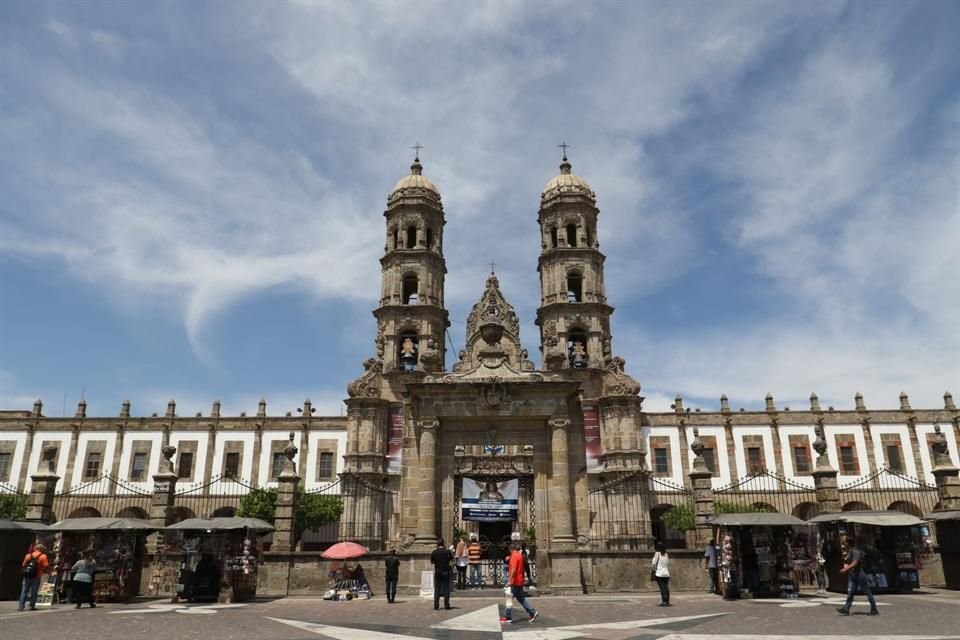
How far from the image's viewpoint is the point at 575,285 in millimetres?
48375

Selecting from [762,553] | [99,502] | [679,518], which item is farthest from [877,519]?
[99,502]

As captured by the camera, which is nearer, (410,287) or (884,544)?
(884,544)

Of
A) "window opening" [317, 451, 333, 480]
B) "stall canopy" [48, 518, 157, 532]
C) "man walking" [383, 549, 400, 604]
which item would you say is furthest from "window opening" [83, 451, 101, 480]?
"man walking" [383, 549, 400, 604]

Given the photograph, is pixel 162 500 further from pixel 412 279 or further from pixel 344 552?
pixel 412 279

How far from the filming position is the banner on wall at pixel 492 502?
71.1 feet

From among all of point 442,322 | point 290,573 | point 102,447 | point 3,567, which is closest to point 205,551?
point 290,573

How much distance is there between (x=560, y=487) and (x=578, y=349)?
2475cm

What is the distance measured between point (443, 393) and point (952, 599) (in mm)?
14957

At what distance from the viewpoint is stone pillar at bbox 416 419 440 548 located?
21.2 m

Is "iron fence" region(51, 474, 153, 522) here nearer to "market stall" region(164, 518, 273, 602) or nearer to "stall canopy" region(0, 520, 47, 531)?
"stall canopy" region(0, 520, 47, 531)

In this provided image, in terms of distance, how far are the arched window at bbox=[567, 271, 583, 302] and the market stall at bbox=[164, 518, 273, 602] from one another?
3240 centimetres

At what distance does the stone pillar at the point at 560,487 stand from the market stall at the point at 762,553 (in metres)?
Answer: 4.50

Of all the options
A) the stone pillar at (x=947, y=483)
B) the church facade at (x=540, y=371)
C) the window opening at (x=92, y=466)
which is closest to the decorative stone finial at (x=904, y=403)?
the church facade at (x=540, y=371)

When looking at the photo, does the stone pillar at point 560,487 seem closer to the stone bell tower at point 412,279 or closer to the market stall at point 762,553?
the market stall at point 762,553
